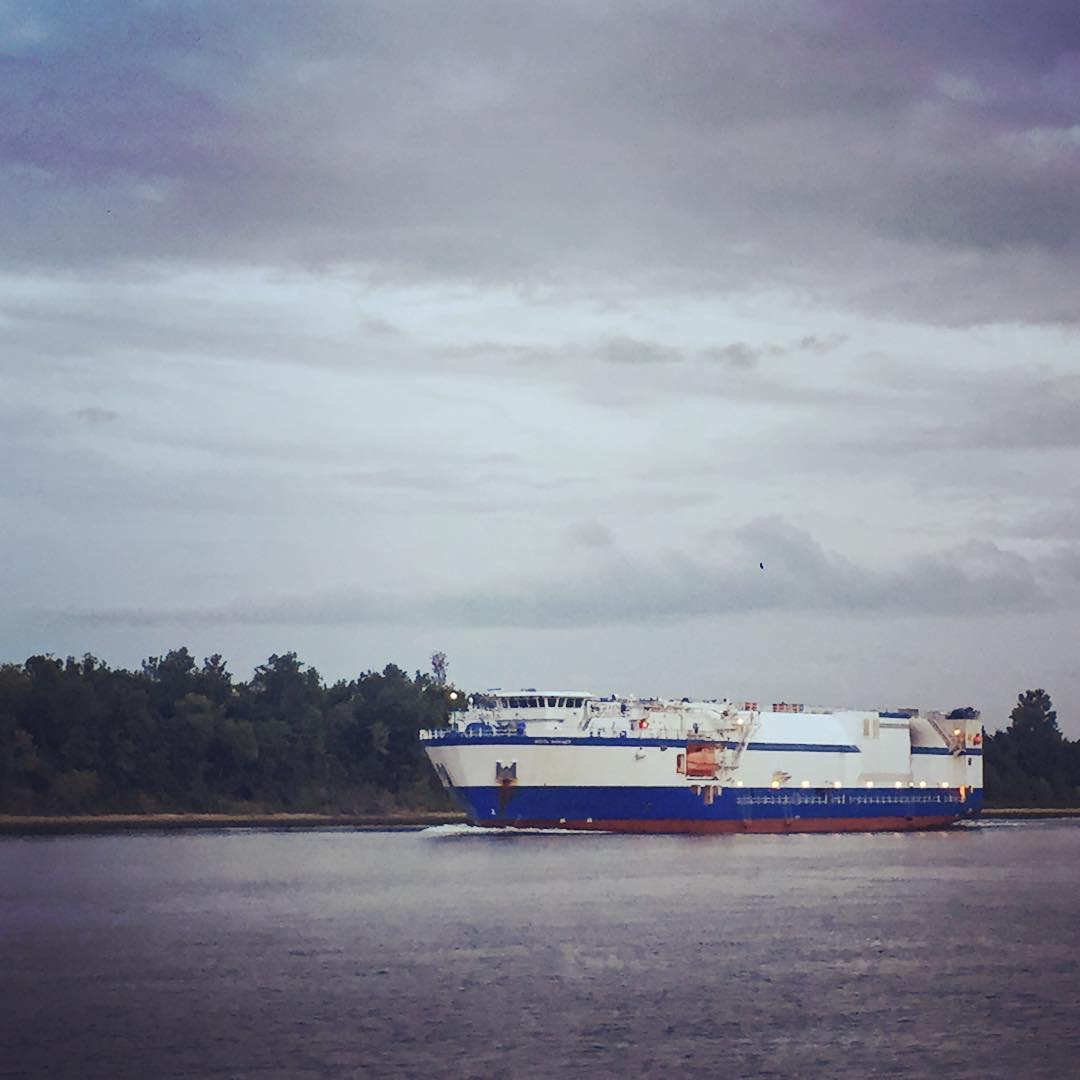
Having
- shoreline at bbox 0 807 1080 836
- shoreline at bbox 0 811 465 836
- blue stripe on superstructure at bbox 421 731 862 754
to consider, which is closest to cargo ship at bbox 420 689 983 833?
blue stripe on superstructure at bbox 421 731 862 754

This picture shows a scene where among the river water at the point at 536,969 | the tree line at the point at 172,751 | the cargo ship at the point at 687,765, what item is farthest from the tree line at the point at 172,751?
the river water at the point at 536,969

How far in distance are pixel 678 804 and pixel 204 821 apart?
52.5m

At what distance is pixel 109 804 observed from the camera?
169 meters

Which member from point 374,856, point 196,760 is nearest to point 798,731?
point 374,856

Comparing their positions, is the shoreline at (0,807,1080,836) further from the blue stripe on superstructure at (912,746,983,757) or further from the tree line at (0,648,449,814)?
the blue stripe on superstructure at (912,746,983,757)

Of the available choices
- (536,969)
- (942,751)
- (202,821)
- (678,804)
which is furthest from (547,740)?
(536,969)

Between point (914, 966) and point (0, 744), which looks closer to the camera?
point (914, 966)

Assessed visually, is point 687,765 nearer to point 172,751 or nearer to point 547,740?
point 547,740

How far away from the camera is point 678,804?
137 metres

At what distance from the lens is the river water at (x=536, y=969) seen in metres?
47.5

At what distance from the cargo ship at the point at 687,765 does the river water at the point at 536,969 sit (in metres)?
18.8

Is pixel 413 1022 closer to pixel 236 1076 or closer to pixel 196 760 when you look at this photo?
pixel 236 1076

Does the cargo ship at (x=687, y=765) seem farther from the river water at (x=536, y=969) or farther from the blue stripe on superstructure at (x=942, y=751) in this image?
the river water at (x=536, y=969)

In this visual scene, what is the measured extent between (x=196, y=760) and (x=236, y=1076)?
134m
